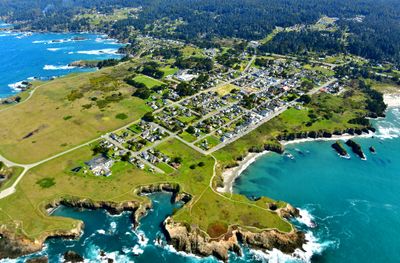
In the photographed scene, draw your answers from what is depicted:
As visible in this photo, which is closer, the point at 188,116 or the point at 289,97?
the point at 188,116

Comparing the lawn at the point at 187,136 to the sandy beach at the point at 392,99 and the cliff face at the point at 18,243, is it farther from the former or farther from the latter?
the sandy beach at the point at 392,99

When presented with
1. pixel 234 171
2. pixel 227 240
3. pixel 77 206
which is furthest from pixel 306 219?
pixel 77 206

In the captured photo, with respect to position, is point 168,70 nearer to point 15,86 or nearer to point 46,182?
point 15,86

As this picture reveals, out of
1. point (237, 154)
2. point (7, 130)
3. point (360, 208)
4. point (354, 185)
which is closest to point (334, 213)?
point (360, 208)

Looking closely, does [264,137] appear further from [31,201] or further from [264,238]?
[31,201]

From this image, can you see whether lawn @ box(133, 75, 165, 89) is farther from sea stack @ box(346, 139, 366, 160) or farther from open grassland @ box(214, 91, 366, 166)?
sea stack @ box(346, 139, 366, 160)

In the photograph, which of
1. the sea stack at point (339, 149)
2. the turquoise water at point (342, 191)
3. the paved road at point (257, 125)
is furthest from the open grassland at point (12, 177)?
the sea stack at point (339, 149)
